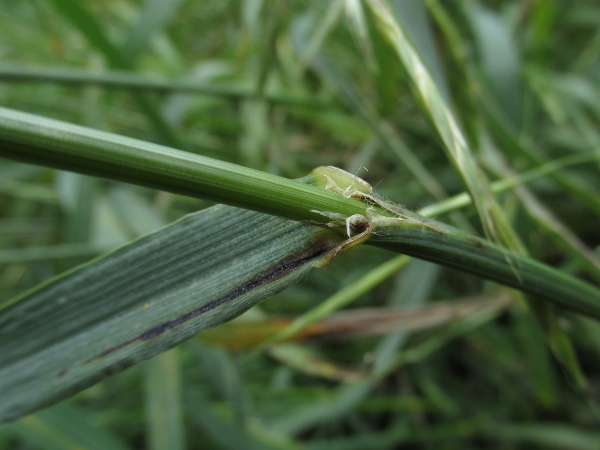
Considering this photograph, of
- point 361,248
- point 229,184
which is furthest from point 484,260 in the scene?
point 361,248

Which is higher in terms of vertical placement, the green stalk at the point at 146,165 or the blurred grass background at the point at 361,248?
the blurred grass background at the point at 361,248

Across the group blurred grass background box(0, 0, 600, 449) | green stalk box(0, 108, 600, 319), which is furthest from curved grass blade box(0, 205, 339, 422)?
blurred grass background box(0, 0, 600, 449)

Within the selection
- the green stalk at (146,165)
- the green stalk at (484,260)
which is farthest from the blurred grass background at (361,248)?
the green stalk at (146,165)

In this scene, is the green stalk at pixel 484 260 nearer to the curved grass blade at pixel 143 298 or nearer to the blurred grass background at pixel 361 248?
the curved grass blade at pixel 143 298

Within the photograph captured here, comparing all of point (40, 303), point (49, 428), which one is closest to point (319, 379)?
point (49, 428)

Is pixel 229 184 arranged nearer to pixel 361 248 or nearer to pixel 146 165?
pixel 146 165

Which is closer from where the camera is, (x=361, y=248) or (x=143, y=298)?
(x=143, y=298)
